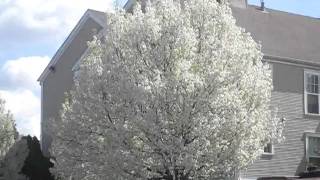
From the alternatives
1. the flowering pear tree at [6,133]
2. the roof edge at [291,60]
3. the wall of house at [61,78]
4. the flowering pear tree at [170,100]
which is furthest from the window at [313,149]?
the flowering pear tree at [6,133]

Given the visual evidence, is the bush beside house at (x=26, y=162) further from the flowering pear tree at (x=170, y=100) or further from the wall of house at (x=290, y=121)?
the flowering pear tree at (x=170, y=100)

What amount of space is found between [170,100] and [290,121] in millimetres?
12367

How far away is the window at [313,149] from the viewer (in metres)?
27.2

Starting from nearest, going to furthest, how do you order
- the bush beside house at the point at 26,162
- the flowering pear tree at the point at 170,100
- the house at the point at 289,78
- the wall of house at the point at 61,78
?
the flowering pear tree at the point at 170,100, the house at the point at 289,78, the bush beside house at the point at 26,162, the wall of house at the point at 61,78

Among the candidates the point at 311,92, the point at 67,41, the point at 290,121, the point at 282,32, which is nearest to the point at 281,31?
the point at 282,32

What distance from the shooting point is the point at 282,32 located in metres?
29.0

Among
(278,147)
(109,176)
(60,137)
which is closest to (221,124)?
(109,176)

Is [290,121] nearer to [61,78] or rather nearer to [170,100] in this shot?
[61,78]

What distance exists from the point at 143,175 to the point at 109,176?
898 mm

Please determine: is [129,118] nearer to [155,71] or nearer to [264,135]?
[155,71]

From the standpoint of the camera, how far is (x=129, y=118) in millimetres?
15727

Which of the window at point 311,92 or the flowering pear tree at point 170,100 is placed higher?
the window at point 311,92

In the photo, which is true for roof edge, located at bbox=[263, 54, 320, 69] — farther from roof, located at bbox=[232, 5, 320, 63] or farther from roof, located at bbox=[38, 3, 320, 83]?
roof, located at bbox=[232, 5, 320, 63]

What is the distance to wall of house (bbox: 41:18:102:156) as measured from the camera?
31.6 meters
